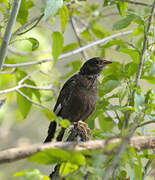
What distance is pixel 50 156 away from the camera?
181 cm

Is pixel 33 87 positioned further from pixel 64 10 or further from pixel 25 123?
pixel 25 123

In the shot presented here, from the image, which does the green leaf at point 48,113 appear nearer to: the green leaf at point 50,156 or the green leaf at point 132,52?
the green leaf at point 50,156

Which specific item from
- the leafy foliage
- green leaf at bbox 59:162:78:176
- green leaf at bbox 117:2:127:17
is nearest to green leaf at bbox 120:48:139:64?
the leafy foliage

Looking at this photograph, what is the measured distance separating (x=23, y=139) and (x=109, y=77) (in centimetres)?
460

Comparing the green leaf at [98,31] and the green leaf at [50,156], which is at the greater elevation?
the green leaf at [98,31]

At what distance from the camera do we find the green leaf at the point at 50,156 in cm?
174

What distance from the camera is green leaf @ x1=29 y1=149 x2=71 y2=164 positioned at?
1.74 metres

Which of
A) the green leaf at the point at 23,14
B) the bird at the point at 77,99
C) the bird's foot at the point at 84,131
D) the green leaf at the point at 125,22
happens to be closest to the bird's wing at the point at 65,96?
the bird at the point at 77,99

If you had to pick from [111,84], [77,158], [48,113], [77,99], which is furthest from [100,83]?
[77,158]

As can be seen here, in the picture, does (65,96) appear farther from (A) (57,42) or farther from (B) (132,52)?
(B) (132,52)

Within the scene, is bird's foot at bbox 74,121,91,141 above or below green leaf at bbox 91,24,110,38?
below

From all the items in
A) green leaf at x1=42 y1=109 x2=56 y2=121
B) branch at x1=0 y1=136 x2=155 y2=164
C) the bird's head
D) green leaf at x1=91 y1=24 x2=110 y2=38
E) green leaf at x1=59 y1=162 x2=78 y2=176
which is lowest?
green leaf at x1=59 y1=162 x2=78 y2=176

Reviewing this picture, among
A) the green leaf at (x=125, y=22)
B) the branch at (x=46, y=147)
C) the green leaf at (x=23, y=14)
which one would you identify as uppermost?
the green leaf at (x=23, y=14)

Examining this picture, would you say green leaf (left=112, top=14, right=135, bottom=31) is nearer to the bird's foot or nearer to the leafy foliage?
the leafy foliage
